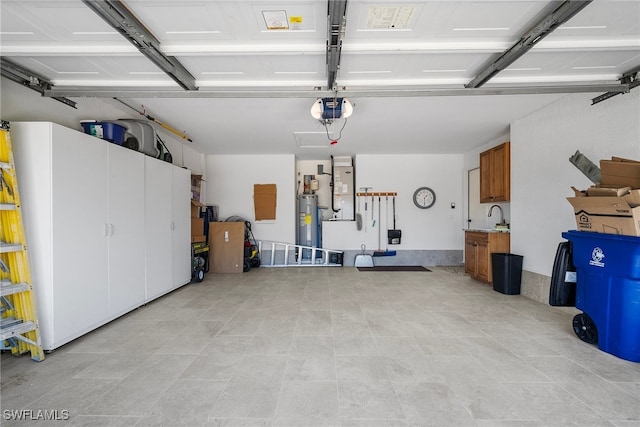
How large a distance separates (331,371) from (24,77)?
3.88 m

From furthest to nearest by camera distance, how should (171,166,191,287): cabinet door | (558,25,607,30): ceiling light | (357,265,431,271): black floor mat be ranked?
(357,265,431,271): black floor mat → (171,166,191,287): cabinet door → (558,25,607,30): ceiling light

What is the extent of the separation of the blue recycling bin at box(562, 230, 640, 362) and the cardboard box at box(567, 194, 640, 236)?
61 millimetres

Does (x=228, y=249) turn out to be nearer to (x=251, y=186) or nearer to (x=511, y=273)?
(x=251, y=186)

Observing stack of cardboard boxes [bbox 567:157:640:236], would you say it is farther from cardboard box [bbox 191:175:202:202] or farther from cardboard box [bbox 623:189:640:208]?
cardboard box [bbox 191:175:202:202]

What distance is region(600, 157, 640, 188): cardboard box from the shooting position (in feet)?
7.47

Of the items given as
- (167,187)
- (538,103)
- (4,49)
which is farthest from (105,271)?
(538,103)

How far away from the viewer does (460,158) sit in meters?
6.42

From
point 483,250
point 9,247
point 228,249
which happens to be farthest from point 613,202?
point 228,249

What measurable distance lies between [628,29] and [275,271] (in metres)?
5.78

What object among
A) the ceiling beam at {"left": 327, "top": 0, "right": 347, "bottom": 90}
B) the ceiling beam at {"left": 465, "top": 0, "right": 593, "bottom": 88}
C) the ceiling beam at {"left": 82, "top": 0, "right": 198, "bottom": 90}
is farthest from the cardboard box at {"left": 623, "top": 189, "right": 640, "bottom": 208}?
the ceiling beam at {"left": 82, "top": 0, "right": 198, "bottom": 90}

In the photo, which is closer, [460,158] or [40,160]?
[40,160]

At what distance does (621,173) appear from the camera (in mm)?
2338

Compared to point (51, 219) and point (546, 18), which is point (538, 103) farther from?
point (51, 219)

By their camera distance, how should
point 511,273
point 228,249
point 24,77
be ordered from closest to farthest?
point 24,77, point 511,273, point 228,249
